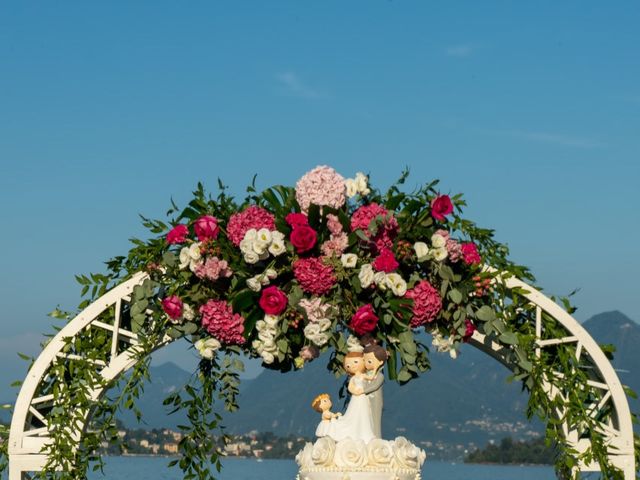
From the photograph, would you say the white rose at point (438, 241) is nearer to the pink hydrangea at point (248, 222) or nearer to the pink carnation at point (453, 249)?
the pink carnation at point (453, 249)

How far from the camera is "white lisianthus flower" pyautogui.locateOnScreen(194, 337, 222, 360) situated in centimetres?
984

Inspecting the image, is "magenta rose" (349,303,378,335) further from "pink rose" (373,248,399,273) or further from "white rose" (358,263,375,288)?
"pink rose" (373,248,399,273)

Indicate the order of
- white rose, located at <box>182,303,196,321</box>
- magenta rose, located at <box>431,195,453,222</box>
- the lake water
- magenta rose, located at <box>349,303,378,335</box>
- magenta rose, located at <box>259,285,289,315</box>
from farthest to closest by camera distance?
the lake water, white rose, located at <box>182,303,196,321</box>, magenta rose, located at <box>431,195,453,222</box>, magenta rose, located at <box>259,285,289,315</box>, magenta rose, located at <box>349,303,378,335</box>

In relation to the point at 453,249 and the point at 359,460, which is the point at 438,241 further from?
the point at 359,460

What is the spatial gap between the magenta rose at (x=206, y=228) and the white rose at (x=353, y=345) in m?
1.40

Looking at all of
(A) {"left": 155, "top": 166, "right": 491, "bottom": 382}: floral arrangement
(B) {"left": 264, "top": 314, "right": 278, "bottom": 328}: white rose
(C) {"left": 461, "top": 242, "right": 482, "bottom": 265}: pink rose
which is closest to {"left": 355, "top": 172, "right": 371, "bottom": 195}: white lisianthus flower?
(A) {"left": 155, "top": 166, "right": 491, "bottom": 382}: floral arrangement

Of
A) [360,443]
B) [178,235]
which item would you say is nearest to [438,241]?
[360,443]

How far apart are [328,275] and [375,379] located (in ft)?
2.89

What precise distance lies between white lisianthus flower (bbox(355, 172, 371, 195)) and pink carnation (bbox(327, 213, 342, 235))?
328 mm

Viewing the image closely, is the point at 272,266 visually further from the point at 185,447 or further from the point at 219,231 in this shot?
the point at 185,447

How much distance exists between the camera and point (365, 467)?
8641mm

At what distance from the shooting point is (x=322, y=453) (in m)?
8.64

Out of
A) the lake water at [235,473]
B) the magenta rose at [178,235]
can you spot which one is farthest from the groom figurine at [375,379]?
the lake water at [235,473]

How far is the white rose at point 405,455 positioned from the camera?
8664 mm
